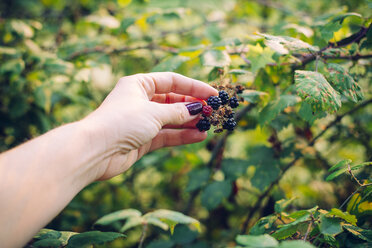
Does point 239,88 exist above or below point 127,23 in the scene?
below

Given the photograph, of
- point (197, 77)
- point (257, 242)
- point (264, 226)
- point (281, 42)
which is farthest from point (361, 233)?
point (197, 77)

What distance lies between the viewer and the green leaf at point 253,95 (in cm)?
160

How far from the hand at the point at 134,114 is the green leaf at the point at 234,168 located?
2.89 ft

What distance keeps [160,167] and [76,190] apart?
209 cm

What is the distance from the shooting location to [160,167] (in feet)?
10.8

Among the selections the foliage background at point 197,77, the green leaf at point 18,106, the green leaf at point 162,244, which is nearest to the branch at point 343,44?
the foliage background at point 197,77

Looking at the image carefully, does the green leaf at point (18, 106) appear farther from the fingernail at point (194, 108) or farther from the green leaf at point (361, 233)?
the green leaf at point (361, 233)

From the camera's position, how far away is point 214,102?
1524mm

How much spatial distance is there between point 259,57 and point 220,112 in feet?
1.59

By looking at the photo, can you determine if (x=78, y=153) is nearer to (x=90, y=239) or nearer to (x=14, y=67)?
(x=90, y=239)

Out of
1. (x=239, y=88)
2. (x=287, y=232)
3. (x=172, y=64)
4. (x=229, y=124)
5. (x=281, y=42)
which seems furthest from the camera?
(x=172, y=64)

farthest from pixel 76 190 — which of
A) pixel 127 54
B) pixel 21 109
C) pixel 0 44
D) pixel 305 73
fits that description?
pixel 0 44

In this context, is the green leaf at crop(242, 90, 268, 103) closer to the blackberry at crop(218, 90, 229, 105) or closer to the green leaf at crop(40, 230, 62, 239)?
the blackberry at crop(218, 90, 229, 105)

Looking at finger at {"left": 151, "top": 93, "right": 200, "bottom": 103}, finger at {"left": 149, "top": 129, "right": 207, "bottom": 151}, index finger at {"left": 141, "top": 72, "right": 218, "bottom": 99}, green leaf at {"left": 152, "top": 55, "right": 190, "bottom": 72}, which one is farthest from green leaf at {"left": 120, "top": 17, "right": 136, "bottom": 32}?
finger at {"left": 149, "top": 129, "right": 207, "bottom": 151}
